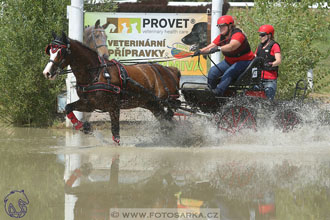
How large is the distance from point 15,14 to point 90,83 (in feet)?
13.2

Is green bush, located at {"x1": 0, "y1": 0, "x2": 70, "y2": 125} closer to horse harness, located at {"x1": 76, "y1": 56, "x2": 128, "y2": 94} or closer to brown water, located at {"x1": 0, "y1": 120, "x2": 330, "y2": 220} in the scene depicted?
brown water, located at {"x1": 0, "y1": 120, "x2": 330, "y2": 220}

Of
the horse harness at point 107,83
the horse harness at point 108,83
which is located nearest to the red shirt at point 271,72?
the horse harness at point 108,83

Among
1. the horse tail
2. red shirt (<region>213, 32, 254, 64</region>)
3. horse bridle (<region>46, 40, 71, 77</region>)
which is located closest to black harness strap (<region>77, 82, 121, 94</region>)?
horse bridle (<region>46, 40, 71, 77</region>)

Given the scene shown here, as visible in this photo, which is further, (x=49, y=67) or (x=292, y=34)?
(x=292, y=34)

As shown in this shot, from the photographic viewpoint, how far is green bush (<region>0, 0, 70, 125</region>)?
1220cm

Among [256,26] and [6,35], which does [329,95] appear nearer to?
[256,26]

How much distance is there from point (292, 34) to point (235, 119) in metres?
4.05

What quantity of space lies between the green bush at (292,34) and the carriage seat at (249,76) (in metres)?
3.22

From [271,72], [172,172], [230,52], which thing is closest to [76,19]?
[230,52]

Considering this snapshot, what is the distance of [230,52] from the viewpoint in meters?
9.70

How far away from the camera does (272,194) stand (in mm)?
6199

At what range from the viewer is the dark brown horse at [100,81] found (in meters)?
9.01

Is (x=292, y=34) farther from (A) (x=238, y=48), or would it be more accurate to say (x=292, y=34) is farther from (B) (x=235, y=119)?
(B) (x=235, y=119)

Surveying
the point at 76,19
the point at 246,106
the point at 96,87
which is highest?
the point at 76,19
